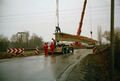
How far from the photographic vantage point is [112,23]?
739 centimetres

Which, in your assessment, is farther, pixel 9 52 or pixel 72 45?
pixel 72 45

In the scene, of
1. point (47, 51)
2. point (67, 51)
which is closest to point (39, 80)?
point (47, 51)

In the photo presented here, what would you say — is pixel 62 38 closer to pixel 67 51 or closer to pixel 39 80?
pixel 67 51

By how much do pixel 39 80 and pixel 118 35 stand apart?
5.49 m

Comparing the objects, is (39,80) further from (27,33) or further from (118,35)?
(27,33)

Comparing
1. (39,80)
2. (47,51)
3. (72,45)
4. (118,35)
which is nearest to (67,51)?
(72,45)

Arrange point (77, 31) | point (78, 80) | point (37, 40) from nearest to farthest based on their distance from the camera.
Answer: point (78, 80)
point (77, 31)
point (37, 40)

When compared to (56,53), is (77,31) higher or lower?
higher

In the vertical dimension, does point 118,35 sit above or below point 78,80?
above

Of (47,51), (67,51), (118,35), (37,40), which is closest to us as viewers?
(118,35)

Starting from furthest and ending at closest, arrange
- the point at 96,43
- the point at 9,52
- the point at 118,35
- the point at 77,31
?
the point at 77,31, the point at 96,43, the point at 9,52, the point at 118,35

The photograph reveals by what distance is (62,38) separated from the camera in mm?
30203

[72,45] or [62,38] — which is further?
[72,45]

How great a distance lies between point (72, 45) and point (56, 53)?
5250 mm
